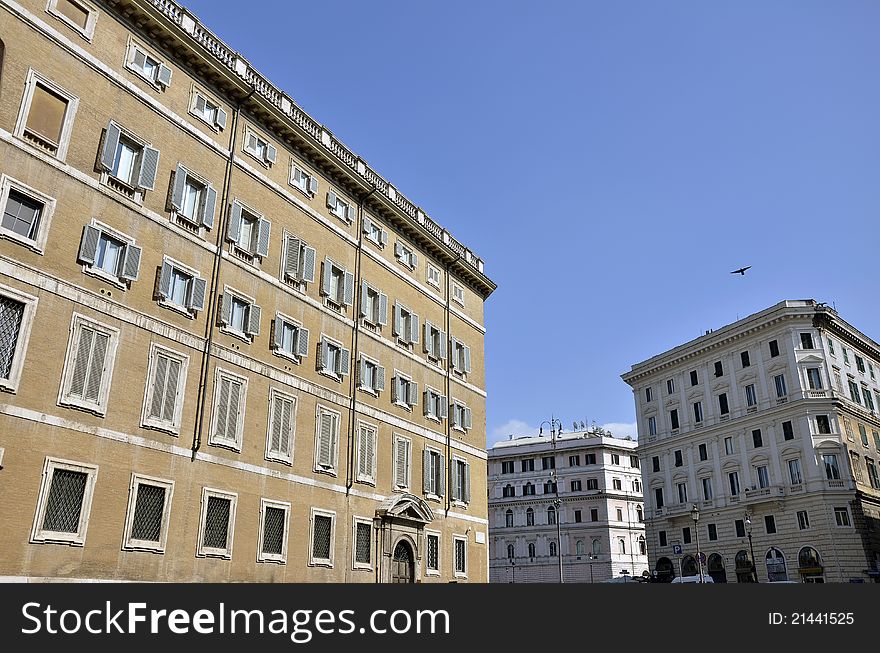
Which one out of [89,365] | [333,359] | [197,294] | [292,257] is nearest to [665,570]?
[333,359]

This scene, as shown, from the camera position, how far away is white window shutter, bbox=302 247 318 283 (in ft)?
96.1

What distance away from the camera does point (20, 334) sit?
18828mm

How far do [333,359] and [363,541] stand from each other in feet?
25.5

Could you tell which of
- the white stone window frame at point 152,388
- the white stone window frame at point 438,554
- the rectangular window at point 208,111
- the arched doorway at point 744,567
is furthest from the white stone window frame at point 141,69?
the arched doorway at point 744,567

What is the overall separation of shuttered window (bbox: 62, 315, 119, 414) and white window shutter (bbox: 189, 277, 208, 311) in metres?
3.12

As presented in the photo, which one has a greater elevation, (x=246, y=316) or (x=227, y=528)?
(x=246, y=316)

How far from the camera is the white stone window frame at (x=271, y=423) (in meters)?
25.7

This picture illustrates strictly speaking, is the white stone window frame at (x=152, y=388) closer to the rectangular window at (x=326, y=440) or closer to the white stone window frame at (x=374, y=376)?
the rectangular window at (x=326, y=440)

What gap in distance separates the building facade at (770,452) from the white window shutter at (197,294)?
1895 inches

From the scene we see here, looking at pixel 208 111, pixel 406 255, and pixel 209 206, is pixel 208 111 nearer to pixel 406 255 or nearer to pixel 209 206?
pixel 209 206

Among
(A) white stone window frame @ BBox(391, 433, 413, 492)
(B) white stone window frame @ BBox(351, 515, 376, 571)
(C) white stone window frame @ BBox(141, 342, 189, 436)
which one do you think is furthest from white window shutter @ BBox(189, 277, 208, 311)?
(A) white stone window frame @ BBox(391, 433, 413, 492)

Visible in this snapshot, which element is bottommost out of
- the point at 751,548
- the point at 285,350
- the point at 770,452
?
the point at 751,548

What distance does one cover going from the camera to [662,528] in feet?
215
